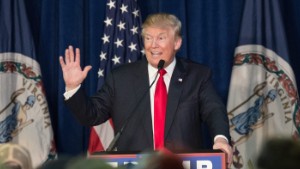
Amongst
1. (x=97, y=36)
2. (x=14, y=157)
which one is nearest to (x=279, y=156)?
(x=14, y=157)

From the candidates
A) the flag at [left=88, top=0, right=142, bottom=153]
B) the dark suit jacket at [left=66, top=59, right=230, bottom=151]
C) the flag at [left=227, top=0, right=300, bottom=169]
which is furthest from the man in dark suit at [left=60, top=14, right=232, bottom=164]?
the flag at [left=227, top=0, right=300, bottom=169]

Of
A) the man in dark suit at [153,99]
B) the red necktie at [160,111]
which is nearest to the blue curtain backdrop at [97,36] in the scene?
the man in dark suit at [153,99]

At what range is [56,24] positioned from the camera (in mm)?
5484

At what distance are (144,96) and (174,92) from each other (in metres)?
0.28

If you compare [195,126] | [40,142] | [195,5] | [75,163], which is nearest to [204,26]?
[195,5]

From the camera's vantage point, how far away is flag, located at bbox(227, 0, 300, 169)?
17.4ft

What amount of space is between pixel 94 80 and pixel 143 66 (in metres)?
1.70

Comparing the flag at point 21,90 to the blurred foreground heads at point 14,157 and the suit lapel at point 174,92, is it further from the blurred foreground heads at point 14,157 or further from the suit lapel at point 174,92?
the blurred foreground heads at point 14,157

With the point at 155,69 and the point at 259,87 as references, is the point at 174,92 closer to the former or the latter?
the point at 155,69

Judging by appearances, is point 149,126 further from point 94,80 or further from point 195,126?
point 94,80

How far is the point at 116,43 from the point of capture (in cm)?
528

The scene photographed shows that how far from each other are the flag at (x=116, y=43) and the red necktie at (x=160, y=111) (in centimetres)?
165

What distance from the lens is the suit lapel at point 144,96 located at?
3490 mm

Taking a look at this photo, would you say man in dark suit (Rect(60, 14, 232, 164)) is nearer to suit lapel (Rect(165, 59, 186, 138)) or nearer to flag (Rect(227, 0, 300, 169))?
suit lapel (Rect(165, 59, 186, 138))
